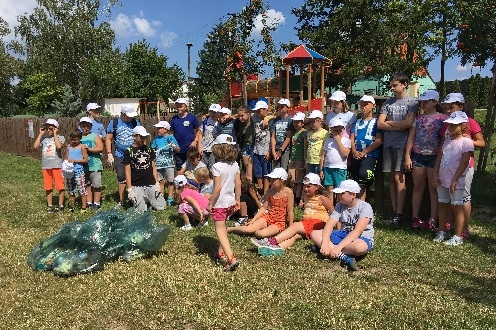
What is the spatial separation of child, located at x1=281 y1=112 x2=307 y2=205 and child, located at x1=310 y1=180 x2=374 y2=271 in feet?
7.48

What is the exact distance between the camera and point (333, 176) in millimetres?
6922

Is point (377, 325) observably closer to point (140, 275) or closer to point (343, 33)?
point (140, 275)

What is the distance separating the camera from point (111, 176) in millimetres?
12461

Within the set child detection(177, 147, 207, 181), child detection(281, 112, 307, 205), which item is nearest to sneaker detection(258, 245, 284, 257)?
child detection(281, 112, 307, 205)

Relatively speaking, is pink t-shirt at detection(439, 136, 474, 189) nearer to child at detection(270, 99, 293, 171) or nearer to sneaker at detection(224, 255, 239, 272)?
child at detection(270, 99, 293, 171)

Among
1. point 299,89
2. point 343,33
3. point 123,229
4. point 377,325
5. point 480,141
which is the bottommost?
point 377,325

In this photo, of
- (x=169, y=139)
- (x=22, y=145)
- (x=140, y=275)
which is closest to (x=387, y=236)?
(x=140, y=275)

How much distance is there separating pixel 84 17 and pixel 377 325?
36.5m

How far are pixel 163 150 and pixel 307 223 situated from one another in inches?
138

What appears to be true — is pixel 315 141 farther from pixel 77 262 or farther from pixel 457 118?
pixel 77 262

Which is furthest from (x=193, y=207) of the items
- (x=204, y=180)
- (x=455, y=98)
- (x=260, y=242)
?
(x=455, y=98)

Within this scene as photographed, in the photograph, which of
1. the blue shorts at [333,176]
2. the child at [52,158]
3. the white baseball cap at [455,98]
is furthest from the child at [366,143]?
the child at [52,158]

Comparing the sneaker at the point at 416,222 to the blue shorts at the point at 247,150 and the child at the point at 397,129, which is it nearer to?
the child at the point at 397,129

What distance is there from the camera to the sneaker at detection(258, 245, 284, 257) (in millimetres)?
5578
